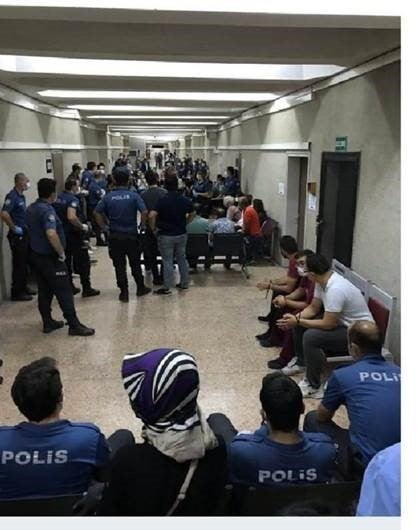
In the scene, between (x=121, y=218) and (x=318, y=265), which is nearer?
(x=318, y=265)

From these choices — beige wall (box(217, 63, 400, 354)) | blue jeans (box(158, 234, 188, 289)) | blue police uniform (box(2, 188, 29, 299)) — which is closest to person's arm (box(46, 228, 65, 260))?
blue police uniform (box(2, 188, 29, 299))

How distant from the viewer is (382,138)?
4.07 m

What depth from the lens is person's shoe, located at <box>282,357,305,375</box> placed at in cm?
386

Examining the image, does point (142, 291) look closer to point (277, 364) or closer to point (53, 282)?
point (53, 282)

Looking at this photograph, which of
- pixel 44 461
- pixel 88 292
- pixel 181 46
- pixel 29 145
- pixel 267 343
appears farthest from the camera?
pixel 29 145

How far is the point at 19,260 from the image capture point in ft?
18.7

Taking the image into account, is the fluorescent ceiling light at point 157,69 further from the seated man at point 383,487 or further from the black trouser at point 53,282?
Answer: the seated man at point 383,487

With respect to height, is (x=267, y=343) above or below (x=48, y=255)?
below

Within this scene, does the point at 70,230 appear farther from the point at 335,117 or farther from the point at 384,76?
the point at 384,76

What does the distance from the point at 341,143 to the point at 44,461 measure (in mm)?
4424

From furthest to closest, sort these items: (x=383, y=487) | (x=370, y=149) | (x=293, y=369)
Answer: (x=370, y=149) < (x=293, y=369) < (x=383, y=487)

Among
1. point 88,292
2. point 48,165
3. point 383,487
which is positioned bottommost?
point 88,292

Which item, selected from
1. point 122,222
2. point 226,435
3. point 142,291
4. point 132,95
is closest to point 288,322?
point 226,435

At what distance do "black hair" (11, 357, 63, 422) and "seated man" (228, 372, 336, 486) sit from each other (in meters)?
0.73
